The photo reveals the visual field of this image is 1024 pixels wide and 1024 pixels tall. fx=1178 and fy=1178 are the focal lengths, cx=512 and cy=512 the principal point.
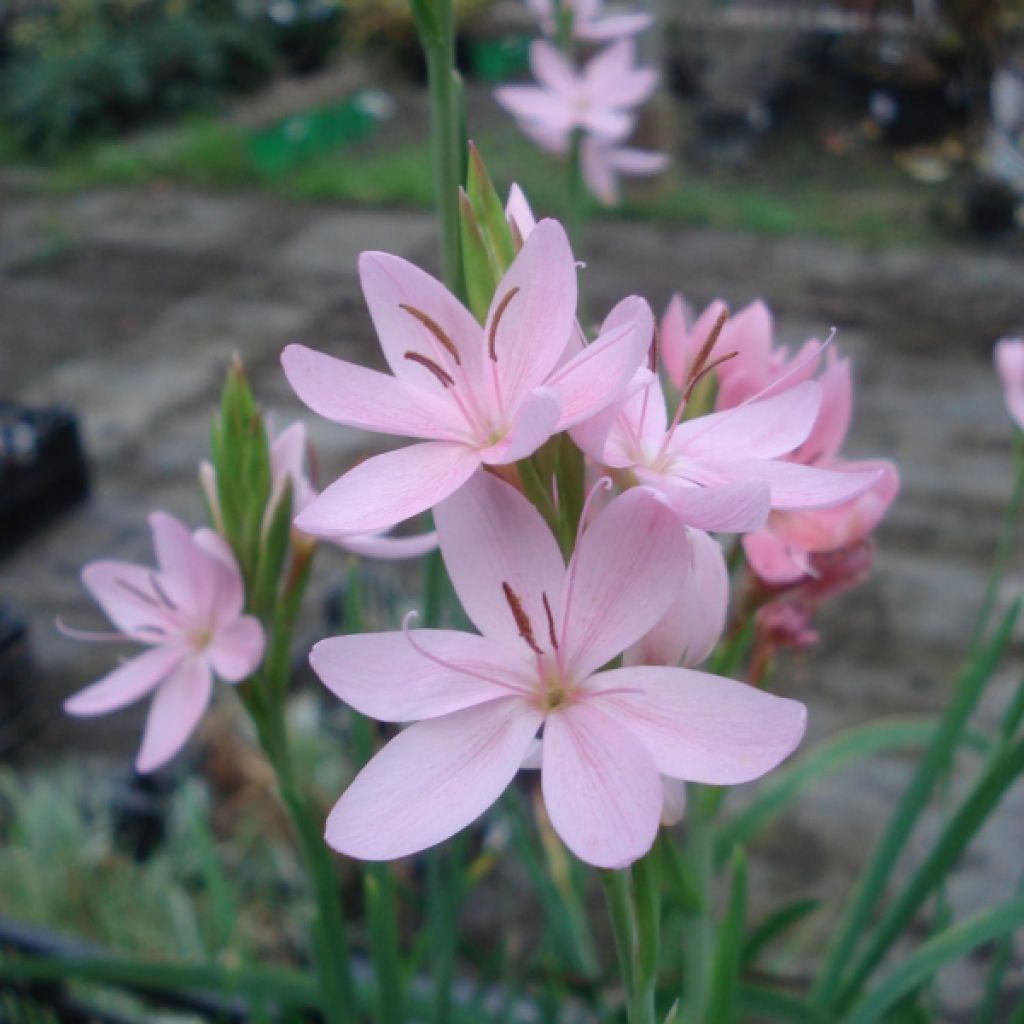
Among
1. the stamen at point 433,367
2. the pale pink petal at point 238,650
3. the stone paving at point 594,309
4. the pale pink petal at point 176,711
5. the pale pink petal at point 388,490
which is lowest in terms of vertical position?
the stone paving at point 594,309

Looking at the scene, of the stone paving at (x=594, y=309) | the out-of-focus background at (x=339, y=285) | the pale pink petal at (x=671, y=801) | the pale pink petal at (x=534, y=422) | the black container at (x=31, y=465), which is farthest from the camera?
the black container at (x=31, y=465)

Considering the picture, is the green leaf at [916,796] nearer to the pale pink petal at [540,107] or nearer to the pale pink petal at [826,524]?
the pale pink petal at [826,524]

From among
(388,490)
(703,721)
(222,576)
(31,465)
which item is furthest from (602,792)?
(31,465)

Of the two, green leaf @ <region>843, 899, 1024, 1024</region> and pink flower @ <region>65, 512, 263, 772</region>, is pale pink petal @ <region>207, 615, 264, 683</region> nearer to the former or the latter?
pink flower @ <region>65, 512, 263, 772</region>

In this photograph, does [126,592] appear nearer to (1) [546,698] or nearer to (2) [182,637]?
(2) [182,637]

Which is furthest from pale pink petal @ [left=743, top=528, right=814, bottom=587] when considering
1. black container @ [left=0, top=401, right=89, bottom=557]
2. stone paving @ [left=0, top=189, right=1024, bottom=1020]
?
black container @ [left=0, top=401, right=89, bottom=557]

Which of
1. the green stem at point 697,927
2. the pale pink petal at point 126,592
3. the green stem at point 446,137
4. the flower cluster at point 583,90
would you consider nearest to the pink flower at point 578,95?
the flower cluster at point 583,90
